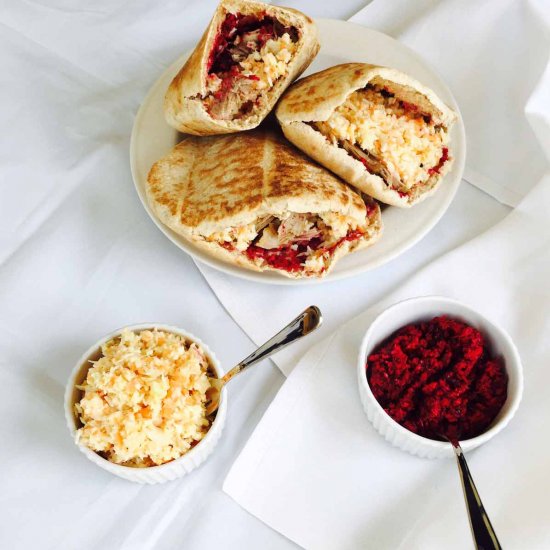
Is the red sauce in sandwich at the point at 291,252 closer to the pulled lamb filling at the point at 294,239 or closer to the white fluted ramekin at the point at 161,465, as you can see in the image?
the pulled lamb filling at the point at 294,239

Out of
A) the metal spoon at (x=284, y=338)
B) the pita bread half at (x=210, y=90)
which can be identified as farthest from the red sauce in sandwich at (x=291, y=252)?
the pita bread half at (x=210, y=90)

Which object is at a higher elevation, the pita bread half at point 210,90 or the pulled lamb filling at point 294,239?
the pita bread half at point 210,90

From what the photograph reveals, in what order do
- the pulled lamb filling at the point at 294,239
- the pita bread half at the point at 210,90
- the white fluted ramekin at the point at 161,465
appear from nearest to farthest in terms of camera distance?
the white fluted ramekin at the point at 161,465
the pulled lamb filling at the point at 294,239
the pita bread half at the point at 210,90

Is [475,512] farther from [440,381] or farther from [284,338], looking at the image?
[284,338]

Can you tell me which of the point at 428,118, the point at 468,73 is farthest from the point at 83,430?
the point at 468,73

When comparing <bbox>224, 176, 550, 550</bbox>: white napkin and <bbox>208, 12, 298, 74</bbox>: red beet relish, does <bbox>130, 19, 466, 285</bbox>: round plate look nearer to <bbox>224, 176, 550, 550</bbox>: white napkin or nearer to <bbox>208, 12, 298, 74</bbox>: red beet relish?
<bbox>224, 176, 550, 550</bbox>: white napkin

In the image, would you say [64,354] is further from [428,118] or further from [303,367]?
[428,118]

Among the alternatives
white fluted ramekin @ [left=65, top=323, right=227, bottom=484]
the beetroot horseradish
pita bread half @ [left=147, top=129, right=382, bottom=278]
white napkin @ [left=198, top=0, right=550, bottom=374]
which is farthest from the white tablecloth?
the beetroot horseradish
